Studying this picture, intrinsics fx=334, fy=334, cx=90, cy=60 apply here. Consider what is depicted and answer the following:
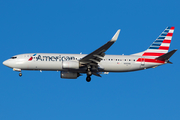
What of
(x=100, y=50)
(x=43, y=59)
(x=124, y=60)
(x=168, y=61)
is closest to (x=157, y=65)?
(x=168, y=61)

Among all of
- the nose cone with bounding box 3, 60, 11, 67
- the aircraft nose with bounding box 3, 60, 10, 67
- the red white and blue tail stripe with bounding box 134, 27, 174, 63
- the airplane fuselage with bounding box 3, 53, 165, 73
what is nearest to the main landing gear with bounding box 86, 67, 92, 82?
the airplane fuselage with bounding box 3, 53, 165, 73

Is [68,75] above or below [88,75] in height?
above

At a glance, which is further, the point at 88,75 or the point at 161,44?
the point at 161,44

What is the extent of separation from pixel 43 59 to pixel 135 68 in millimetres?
14240

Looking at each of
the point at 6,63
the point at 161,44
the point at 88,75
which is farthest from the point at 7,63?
the point at 161,44

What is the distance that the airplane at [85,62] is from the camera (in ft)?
160

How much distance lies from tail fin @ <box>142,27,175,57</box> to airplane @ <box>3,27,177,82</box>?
0.68 ft

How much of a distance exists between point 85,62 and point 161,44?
1416 cm

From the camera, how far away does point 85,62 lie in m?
49.3

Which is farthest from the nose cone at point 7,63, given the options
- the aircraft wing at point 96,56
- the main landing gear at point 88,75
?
the main landing gear at point 88,75

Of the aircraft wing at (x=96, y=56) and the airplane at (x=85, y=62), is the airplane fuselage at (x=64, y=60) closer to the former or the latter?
the airplane at (x=85, y=62)

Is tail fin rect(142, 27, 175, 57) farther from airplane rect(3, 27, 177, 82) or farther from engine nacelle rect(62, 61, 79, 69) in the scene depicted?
engine nacelle rect(62, 61, 79, 69)

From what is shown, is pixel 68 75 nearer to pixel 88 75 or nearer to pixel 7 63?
pixel 88 75

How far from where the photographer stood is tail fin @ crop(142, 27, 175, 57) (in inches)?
2120
